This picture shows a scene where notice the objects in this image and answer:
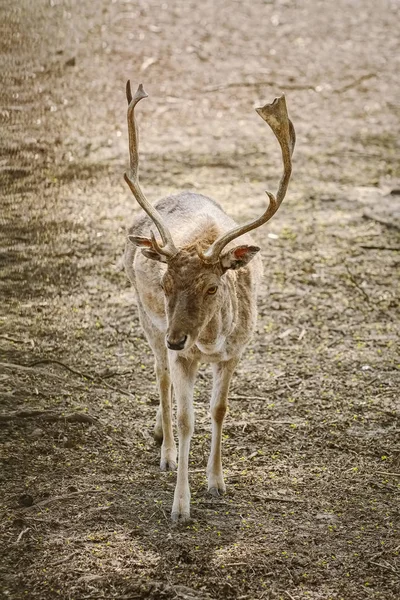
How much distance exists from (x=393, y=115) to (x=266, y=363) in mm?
8397

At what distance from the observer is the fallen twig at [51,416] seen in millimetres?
7008

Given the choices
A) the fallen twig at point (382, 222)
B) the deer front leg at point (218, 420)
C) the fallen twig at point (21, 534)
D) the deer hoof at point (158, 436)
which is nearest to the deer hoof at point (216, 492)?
the deer front leg at point (218, 420)

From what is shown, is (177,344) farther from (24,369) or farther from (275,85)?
(275,85)

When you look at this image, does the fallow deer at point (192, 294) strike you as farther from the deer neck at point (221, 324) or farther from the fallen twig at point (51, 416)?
the fallen twig at point (51, 416)

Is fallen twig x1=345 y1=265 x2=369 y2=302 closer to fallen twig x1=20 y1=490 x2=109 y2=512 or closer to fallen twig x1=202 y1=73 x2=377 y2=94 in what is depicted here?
fallen twig x1=20 y1=490 x2=109 y2=512

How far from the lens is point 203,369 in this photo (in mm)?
8406

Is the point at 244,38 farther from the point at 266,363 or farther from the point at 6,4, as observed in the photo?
the point at 266,363

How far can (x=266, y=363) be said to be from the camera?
8.51 m

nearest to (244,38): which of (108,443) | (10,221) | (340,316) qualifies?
(10,221)

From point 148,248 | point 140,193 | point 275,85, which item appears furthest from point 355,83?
point 148,248

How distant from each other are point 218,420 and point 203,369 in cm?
194

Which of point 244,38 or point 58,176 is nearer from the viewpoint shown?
point 58,176

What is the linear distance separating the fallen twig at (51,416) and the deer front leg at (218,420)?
3.73ft

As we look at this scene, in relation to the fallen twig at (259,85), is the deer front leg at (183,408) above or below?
below
